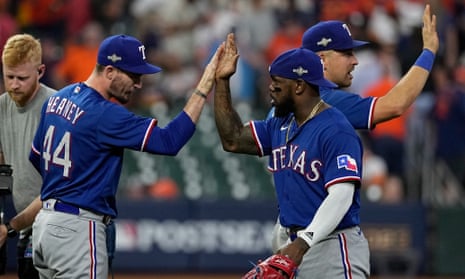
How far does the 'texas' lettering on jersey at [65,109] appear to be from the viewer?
6320mm

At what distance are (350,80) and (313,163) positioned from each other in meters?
0.95

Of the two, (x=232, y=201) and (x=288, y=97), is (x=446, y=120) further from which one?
(x=288, y=97)

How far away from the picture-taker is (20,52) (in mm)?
6863

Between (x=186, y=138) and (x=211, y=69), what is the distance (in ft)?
1.65

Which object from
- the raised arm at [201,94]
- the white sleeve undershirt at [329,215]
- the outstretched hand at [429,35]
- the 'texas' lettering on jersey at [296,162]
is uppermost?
the outstretched hand at [429,35]

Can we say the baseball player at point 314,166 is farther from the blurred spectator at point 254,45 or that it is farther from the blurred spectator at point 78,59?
the blurred spectator at point 78,59

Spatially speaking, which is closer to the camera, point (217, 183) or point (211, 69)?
point (211, 69)

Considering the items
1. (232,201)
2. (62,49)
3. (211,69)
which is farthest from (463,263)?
(211,69)

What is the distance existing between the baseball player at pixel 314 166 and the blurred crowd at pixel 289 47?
7.87 metres

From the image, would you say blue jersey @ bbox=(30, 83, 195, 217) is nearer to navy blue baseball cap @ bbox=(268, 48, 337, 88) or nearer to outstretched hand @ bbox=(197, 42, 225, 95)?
outstretched hand @ bbox=(197, 42, 225, 95)

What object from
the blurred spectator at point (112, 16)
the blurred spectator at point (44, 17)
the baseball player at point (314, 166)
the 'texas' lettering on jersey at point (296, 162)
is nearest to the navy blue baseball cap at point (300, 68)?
the baseball player at point (314, 166)

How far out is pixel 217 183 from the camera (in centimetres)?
1395

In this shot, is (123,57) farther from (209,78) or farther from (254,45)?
(254,45)

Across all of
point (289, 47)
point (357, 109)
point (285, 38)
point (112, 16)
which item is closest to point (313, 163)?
point (357, 109)
